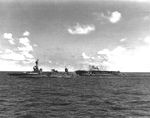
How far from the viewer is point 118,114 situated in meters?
37.6

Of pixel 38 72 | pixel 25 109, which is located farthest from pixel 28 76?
pixel 25 109

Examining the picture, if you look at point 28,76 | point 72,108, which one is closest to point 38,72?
point 28,76

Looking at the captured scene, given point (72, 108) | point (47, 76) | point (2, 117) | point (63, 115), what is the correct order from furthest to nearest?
1. point (47, 76)
2. point (72, 108)
3. point (63, 115)
4. point (2, 117)

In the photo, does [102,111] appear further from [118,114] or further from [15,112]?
[15,112]

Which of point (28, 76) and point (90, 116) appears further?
point (28, 76)

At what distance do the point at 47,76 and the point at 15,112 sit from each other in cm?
16110

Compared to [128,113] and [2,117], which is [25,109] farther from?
[128,113]

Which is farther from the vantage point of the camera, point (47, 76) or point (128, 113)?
point (47, 76)

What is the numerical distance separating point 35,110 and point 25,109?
201 cm

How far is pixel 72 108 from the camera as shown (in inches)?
1687

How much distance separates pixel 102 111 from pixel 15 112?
13.7m

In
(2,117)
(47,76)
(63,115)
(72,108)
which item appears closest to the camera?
(2,117)

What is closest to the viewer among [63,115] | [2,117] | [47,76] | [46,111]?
[2,117]

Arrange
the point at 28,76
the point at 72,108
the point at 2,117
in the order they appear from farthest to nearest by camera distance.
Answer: the point at 28,76 → the point at 72,108 → the point at 2,117
